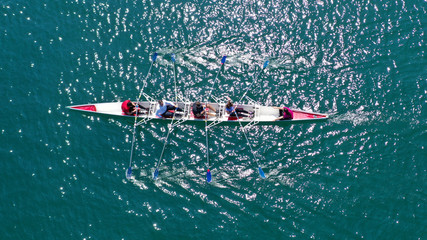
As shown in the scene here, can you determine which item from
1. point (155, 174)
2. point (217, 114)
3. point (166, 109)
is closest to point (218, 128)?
point (217, 114)

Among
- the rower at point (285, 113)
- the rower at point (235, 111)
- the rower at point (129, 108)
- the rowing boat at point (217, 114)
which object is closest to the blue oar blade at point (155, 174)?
the rowing boat at point (217, 114)

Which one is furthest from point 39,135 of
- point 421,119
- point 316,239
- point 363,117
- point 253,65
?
point 421,119

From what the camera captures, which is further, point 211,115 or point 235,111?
point 211,115

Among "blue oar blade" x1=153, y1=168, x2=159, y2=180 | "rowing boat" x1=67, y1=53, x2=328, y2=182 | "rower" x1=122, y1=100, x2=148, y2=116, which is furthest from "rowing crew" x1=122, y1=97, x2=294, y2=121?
"blue oar blade" x1=153, y1=168, x2=159, y2=180

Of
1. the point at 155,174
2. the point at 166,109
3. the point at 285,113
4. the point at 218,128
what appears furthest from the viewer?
the point at 218,128

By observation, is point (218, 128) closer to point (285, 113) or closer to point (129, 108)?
point (285, 113)

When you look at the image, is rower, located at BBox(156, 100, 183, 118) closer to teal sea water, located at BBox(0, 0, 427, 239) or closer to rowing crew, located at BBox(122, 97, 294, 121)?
rowing crew, located at BBox(122, 97, 294, 121)

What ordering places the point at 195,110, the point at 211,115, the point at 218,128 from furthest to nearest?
the point at 218,128, the point at 211,115, the point at 195,110
